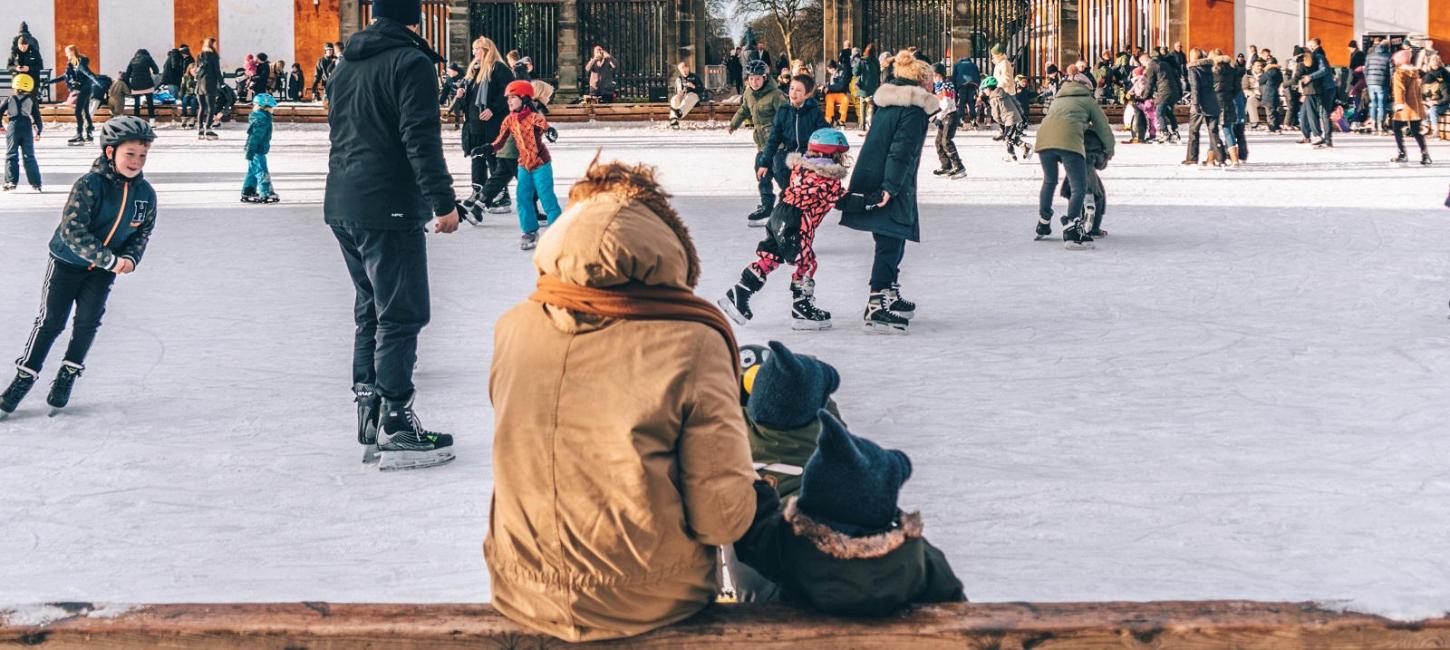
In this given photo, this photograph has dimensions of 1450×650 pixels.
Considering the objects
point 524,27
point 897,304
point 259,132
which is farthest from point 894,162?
point 524,27

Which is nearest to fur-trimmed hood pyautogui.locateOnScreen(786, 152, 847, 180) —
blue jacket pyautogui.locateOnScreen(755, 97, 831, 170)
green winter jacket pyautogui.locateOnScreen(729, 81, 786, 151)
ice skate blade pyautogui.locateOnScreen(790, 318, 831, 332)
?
ice skate blade pyautogui.locateOnScreen(790, 318, 831, 332)

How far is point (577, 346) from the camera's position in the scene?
2926 mm

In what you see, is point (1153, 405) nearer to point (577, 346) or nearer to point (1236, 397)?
point (1236, 397)

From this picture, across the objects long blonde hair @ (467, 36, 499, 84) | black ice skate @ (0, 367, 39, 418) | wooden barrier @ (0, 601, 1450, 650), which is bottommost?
wooden barrier @ (0, 601, 1450, 650)

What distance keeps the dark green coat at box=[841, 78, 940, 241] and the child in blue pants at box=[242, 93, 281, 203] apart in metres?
6.74

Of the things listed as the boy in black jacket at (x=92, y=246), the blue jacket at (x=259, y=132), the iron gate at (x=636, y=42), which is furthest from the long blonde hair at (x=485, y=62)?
the iron gate at (x=636, y=42)

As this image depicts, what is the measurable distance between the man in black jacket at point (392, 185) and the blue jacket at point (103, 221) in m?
1.02

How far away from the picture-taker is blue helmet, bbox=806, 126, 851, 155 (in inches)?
324

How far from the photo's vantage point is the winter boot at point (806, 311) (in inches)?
328

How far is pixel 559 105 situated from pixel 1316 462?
28.2 meters

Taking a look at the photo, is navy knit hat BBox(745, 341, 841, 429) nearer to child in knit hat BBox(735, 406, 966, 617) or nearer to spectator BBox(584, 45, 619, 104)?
child in knit hat BBox(735, 406, 966, 617)

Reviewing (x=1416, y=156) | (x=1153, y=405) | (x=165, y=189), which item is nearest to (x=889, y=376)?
(x=1153, y=405)

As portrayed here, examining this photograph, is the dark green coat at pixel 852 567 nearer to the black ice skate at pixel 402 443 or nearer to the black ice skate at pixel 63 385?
the black ice skate at pixel 402 443

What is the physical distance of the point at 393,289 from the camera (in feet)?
17.7
